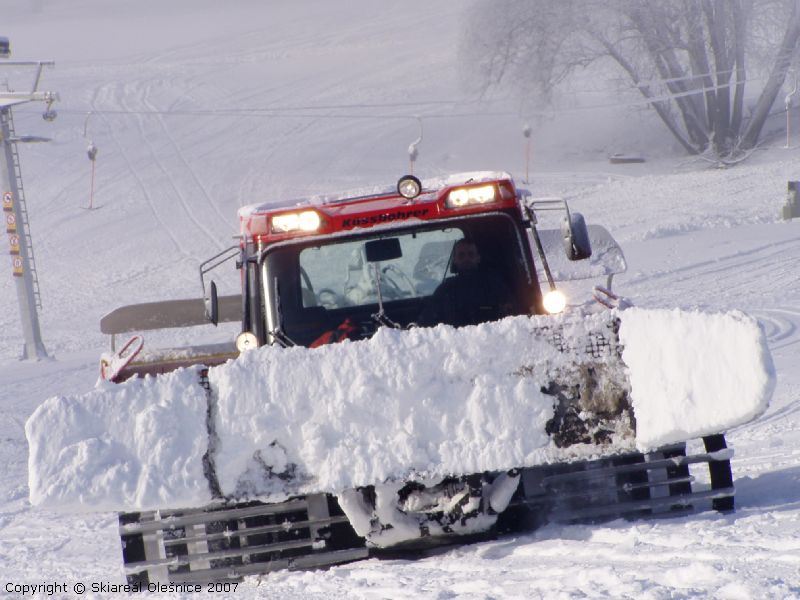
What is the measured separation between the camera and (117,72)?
4950 cm

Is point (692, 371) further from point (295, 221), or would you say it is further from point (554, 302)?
point (295, 221)

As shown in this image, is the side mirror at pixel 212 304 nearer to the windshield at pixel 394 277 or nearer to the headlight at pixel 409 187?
the windshield at pixel 394 277

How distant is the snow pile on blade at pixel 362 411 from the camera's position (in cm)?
462

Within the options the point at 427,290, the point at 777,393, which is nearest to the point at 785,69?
the point at 777,393

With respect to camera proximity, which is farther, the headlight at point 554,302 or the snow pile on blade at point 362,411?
the headlight at point 554,302

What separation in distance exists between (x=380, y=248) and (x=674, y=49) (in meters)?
30.3

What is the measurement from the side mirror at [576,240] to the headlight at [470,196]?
43cm

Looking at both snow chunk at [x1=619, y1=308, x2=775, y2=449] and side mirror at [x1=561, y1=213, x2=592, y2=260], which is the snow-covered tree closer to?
side mirror at [x1=561, y1=213, x2=592, y2=260]

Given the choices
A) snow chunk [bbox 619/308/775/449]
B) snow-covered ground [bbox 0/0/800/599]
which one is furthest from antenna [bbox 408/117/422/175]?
snow chunk [bbox 619/308/775/449]

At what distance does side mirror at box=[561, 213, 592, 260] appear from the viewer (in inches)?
224

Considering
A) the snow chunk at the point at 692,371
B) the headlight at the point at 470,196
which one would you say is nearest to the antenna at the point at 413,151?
the headlight at the point at 470,196

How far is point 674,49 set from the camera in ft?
111

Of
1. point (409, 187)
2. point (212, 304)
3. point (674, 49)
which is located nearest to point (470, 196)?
point (409, 187)

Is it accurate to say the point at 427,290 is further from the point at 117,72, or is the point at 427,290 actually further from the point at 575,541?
the point at 117,72
